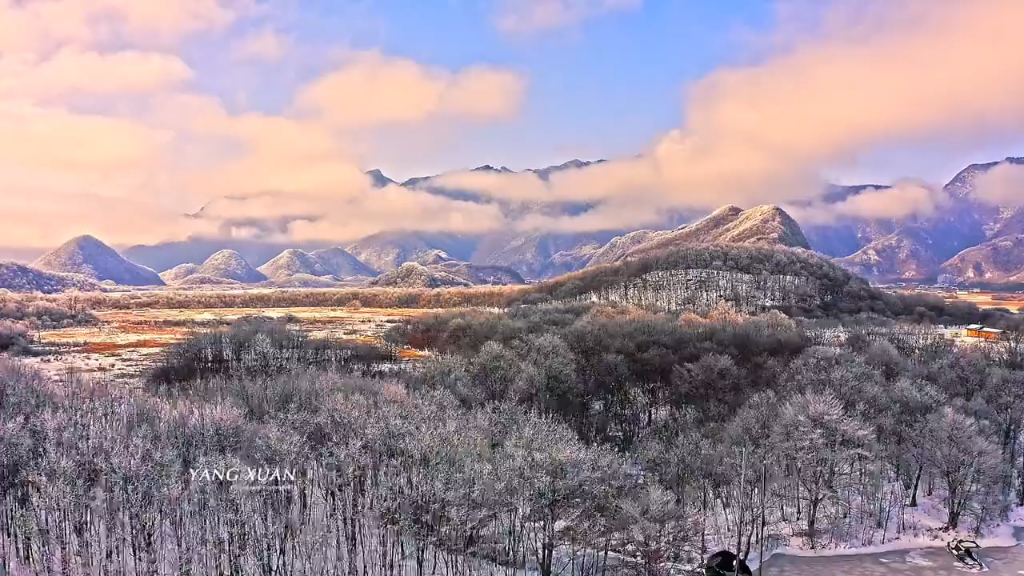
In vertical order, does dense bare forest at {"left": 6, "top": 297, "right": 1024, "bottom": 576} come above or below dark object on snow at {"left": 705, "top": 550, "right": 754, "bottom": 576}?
above

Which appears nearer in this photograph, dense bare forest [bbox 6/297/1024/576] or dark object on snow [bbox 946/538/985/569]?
dense bare forest [bbox 6/297/1024/576]

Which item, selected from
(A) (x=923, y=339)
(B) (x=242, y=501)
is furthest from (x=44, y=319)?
(A) (x=923, y=339)

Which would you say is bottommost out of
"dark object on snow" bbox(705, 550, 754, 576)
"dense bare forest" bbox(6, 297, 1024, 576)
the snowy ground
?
the snowy ground

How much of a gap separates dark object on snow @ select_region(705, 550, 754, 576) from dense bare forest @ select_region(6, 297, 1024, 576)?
1.73 metres

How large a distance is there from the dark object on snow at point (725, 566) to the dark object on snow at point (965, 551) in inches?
849

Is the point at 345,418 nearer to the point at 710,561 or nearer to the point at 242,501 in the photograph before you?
the point at 242,501

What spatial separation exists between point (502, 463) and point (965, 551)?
4330 centimetres

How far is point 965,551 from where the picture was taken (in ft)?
179

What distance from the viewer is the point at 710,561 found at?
1875 inches

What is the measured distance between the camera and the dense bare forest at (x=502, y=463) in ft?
132

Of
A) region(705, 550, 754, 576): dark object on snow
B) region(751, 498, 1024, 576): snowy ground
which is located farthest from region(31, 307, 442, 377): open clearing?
region(705, 550, 754, 576): dark object on snow

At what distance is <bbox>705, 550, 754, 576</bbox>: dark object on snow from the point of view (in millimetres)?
46562

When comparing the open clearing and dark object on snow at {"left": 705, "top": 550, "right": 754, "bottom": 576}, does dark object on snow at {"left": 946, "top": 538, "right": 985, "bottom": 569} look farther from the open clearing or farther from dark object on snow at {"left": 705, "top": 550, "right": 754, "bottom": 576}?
the open clearing

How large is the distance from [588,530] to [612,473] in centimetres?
719
